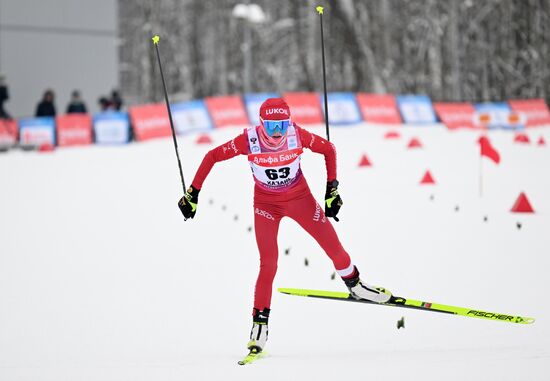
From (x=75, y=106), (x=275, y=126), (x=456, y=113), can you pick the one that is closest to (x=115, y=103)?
(x=75, y=106)

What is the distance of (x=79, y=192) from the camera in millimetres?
15023

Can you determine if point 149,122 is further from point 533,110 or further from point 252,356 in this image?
point 252,356

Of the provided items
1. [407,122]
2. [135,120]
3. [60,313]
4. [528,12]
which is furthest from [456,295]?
[528,12]

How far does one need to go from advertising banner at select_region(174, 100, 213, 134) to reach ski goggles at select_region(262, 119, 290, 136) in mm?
17129

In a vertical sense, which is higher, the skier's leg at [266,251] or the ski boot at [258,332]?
the skier's leg at [266,251]

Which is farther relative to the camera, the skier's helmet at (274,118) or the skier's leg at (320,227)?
the skier's leg at (320,227)

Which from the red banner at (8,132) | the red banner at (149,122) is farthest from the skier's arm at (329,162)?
the red banner at (8,132)

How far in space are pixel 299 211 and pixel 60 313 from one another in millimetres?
2814

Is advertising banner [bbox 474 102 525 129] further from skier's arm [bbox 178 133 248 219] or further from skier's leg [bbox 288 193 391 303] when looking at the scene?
skier's arm [bbox 178 133 248 219]

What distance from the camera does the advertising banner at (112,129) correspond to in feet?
75.3

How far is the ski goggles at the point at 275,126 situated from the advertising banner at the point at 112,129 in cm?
1719

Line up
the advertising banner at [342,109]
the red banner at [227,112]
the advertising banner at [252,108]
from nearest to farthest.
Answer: the red banner at [227,112] → the advertising banner at [252,108] → the advertising banner at [342,109]

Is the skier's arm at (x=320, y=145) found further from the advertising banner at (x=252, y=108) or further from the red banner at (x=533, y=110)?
the red banner at (x=533, y=110)

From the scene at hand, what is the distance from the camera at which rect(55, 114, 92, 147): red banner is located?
22.8m
